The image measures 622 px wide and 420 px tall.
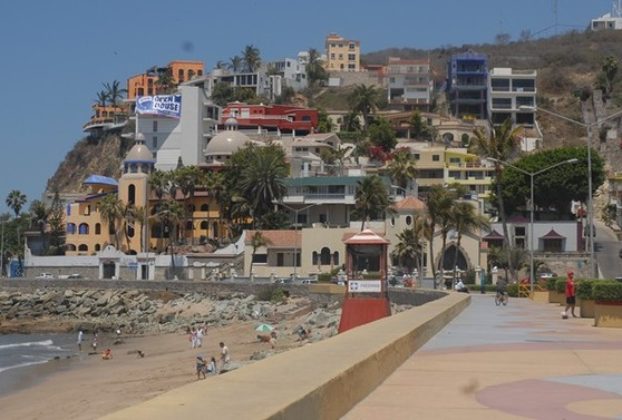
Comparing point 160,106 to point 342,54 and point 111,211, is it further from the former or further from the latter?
point 342,54

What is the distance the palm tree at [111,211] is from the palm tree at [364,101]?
4851 centimetres

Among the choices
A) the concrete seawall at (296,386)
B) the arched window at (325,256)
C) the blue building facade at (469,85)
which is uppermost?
the blue building facade at (469,85)

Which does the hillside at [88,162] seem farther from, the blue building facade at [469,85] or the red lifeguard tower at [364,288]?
the red lifeguard tower at [364,288]

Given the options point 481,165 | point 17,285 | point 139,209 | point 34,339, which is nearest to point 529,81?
point 481,165

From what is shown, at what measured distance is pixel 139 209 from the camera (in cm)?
9938

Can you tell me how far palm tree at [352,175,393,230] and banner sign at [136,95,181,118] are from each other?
4070 centimetres

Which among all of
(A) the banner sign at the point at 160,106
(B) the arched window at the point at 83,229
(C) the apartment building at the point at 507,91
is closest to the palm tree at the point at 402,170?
(B) the arched window at the point at 83,229

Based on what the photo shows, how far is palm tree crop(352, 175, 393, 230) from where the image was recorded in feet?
286

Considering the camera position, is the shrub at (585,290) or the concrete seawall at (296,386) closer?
the concrete seawall at (296,386)

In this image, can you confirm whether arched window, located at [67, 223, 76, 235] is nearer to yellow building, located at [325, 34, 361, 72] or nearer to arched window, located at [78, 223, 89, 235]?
arched window, located at [78, 223, 89, 235]

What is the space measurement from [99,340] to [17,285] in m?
32.3

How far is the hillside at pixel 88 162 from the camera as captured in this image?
15862 centimetres

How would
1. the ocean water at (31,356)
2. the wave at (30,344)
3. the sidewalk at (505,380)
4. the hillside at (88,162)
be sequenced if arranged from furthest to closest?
the hillside at (88,162), the wave at (30,344), the ocean water at (31,356), the sidewalk at (505,380)

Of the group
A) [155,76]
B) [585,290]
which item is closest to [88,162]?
[155,76]
